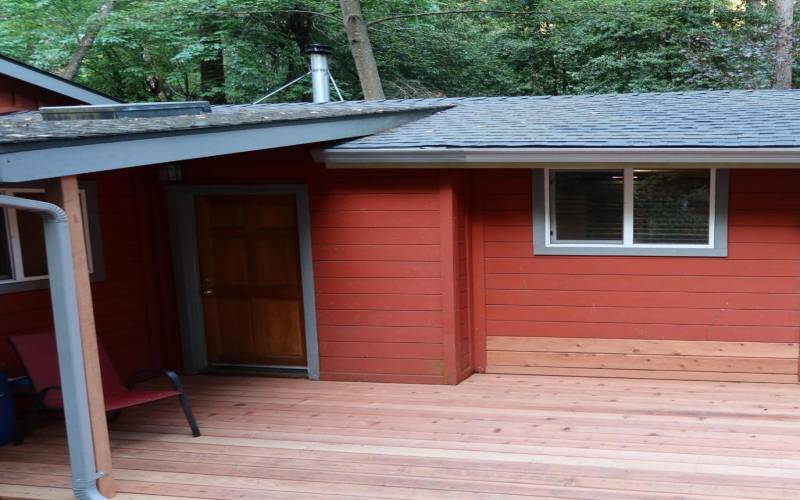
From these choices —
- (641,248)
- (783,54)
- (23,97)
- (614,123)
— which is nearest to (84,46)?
(23,97)

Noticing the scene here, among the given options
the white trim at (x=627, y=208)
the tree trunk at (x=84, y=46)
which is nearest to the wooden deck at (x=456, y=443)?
the white trim at (x=627, y=208)

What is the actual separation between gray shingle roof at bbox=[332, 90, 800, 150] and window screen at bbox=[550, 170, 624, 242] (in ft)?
1.34

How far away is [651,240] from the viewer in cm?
579

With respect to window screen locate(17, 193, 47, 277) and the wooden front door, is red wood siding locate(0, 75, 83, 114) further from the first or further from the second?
the wooden front door

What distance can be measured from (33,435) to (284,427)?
1.73 m

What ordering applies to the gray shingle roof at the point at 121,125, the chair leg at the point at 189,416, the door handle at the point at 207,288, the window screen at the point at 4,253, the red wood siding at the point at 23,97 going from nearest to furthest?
the gray shingle roof at the point at 121,125
the chair leg at the point at 189,416
the window screen at the point at 4,253
the red wood siding at the point at 23,97
the door handle at the point at 207,288

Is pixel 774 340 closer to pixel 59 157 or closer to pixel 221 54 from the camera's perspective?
pixel 59 157

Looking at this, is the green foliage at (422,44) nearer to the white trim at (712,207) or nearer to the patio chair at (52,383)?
the white trim at (712,207)

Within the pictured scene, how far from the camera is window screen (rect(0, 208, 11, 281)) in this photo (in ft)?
16.8

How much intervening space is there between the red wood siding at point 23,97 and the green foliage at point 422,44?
297 inches

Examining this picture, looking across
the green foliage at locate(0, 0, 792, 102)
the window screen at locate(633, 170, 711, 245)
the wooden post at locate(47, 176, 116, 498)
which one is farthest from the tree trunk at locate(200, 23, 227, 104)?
the wooden post at locate(47, 176, 116, 498)

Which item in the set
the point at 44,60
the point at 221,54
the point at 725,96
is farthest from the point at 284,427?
the point at 44,60

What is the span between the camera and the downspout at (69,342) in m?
3.27

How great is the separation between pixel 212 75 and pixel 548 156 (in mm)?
11305
